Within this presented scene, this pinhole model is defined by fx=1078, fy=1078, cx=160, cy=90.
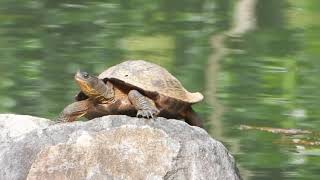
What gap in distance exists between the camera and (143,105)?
14.3 feet

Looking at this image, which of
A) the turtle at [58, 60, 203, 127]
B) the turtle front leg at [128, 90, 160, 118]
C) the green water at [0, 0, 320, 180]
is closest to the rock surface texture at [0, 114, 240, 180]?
the turtle front leg at [128, 90, 160, 118]

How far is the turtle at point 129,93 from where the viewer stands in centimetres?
450

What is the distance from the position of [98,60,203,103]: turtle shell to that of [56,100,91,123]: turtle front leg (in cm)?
14

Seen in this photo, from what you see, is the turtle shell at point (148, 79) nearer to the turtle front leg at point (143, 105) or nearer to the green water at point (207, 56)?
the turtle front leg at point (143, 105)

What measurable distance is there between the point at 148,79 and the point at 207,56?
172 inches

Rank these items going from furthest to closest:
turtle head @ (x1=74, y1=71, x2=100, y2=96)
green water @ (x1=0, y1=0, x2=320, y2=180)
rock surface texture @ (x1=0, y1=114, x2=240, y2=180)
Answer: green water @ (x1=0, y1=0, x2=320, y2=180), turtle head @ (x1=74, y1=71, x2=100, y2=96), rock surface texture @ (x1=0, y1=114, x2=240, y2=180)

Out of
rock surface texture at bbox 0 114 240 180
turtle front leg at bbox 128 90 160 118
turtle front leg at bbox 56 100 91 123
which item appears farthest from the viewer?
turtle front leg at bbox 56 100 91 123

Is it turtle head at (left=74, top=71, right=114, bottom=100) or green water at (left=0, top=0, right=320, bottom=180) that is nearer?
turtle head at (left=74, top=71, right=114, bottom=100)

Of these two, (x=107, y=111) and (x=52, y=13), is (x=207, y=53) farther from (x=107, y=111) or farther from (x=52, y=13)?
→ (x=107, y=111)

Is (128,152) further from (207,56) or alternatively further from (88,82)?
(207,56)

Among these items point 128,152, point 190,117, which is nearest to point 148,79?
point 190,117

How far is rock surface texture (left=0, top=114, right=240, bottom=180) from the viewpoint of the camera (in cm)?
420

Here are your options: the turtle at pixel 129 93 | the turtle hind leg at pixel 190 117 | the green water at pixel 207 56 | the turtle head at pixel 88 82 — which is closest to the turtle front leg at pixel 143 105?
the turtle at pixel 129 93

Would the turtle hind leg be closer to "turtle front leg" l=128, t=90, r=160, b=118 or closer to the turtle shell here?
the turtle shell
